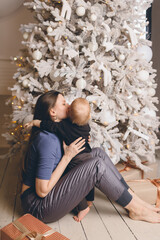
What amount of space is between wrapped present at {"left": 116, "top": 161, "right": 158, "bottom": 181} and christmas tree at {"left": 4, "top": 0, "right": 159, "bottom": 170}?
124mm

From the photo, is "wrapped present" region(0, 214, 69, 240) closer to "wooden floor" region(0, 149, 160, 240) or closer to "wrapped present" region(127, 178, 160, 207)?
"wooden floor" region(0, 149, 160, 240)

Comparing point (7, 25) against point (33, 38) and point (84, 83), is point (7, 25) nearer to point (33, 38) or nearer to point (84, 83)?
point (33, 38)

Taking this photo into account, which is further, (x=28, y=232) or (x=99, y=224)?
(x=99, y=224)

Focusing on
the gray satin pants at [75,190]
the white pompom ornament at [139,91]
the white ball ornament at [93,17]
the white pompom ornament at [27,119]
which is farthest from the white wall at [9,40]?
the gray satin pants at [75,190]

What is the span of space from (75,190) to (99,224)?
325mm

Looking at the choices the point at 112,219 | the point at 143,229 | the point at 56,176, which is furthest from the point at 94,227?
the point at 56,176

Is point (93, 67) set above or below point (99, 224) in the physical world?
above

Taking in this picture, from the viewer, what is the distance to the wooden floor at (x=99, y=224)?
167 cm

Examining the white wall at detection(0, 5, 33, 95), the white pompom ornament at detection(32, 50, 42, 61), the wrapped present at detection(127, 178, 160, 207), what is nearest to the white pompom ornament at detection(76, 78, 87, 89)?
the white pompom ornament at detection(32, 50, 42, 61)

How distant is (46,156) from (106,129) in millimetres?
774

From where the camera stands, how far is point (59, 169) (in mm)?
1646

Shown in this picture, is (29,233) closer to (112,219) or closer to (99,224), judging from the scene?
(99,224)

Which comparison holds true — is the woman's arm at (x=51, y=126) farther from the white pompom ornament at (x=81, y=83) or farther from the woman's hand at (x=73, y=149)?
the white pompom ornament at (x=81, y=83)

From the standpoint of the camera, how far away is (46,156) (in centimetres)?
159
